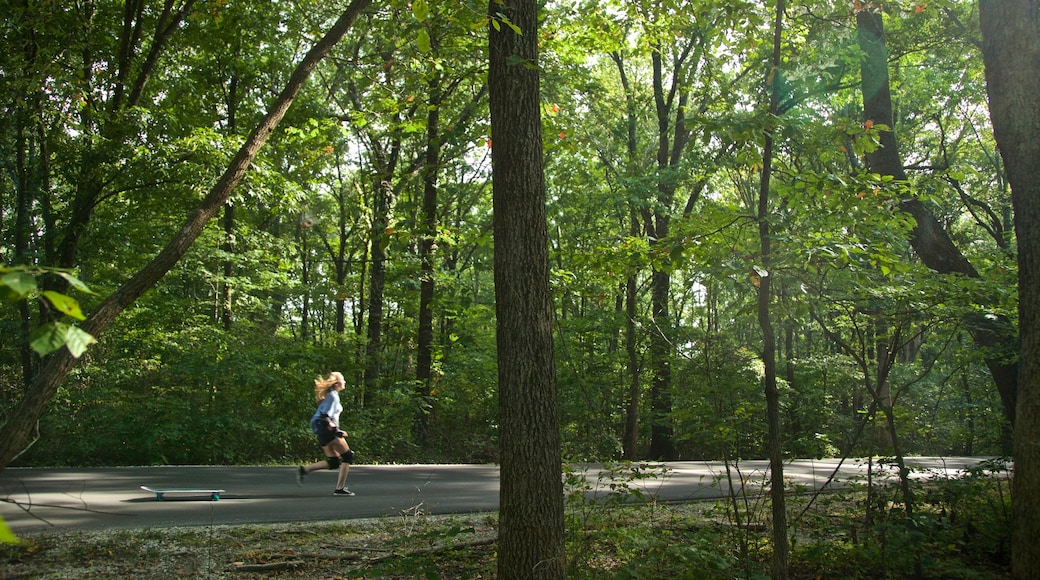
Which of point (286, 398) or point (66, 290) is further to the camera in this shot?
point (286, 398)

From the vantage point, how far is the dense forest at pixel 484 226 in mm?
6598

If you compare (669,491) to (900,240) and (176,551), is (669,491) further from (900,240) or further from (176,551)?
(176,551)

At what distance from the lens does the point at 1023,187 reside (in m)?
6.36

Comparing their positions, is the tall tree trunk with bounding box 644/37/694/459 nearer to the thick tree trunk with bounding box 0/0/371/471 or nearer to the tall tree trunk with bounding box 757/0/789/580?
the thick tree trunk with bounding box 0/0/371/471

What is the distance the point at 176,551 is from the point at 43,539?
137 centimetres

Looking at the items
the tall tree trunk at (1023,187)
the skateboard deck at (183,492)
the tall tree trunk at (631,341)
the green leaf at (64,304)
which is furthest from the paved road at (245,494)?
the tall tree trunk at (631,341)

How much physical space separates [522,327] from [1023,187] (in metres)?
4.71

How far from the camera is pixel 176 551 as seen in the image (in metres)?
6.61

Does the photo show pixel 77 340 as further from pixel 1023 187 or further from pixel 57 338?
pixel 1023 187

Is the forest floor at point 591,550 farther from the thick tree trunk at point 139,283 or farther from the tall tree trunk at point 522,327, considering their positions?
the thick tree trunk at point 139,283

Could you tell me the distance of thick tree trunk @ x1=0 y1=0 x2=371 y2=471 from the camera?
6074 mm

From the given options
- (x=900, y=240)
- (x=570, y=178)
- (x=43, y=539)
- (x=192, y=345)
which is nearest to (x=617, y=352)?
(x=570, y=178)

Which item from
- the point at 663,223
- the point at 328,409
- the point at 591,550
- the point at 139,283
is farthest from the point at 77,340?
the point at 663,223

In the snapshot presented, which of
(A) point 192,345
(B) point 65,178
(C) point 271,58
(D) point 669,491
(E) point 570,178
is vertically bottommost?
(D) point 669,491
